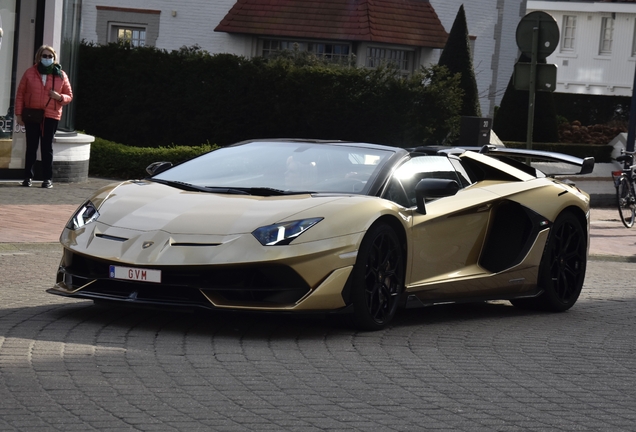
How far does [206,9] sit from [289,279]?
1135 inches

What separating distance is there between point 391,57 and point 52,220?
22107mm

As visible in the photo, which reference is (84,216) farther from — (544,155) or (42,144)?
(42,144)

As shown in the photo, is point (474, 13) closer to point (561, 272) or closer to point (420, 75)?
point (420, 75)

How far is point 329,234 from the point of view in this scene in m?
7.30

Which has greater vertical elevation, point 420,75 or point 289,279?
point 420,75

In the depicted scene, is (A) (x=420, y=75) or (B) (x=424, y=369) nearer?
(B) (x=424, y=369)

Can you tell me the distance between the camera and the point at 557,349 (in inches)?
307

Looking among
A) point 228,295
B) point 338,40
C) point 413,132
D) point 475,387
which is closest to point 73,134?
point 413,132

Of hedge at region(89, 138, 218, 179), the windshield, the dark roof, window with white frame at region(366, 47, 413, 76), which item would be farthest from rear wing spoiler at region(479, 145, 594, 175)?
window with white frame at region(366, 47, 413, 76)

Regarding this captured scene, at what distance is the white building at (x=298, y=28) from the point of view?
33656 mm

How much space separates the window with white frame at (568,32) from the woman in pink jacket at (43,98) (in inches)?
2086

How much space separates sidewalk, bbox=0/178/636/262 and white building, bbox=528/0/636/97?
1757 inches

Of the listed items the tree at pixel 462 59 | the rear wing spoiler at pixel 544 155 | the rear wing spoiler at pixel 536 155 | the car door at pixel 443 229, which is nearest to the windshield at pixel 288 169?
the car door at pixel 443 229

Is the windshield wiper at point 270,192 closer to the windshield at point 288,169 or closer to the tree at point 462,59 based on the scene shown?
the windshield at point 288,169
